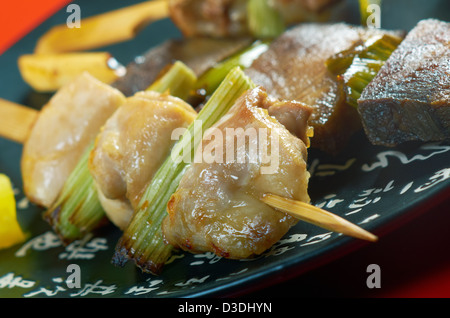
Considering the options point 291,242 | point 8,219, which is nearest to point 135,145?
point 291,242

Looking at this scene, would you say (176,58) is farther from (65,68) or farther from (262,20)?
(65,68)

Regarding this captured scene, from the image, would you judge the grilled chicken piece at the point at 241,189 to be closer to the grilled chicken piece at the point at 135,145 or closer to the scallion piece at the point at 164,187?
the scallion piece at the point at 164,187

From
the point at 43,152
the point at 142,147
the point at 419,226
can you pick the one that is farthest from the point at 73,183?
the point at 419,226

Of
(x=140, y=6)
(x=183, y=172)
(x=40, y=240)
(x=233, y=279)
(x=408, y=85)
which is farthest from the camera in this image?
(x=140, y=6)

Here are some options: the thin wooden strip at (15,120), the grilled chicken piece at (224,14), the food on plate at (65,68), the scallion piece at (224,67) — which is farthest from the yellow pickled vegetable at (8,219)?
the grilled chicken piece at (224,14)
